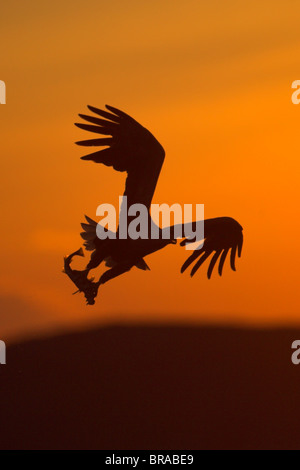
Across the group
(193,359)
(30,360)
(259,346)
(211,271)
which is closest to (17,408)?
(30,360)

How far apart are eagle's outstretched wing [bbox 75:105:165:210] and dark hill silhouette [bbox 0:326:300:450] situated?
31.1 metres

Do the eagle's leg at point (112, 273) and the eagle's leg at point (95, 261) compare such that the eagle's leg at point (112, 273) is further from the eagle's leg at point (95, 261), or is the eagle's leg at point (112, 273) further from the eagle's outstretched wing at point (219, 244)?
the eagle's outstretched wing at point (219, 244)

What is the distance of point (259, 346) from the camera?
6812 cm

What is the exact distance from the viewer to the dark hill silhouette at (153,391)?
54.6 metres

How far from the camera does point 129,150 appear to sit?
22.9m

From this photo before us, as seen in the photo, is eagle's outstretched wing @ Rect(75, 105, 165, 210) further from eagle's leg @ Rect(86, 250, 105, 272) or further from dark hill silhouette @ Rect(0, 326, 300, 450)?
dark hill silhouette @ Rect(0, 326, 300, 450)

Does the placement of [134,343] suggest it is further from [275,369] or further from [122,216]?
[122,216]

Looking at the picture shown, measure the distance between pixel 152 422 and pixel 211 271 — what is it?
3268 centimetres

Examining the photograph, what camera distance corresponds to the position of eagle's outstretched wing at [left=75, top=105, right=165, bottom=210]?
2278 cm

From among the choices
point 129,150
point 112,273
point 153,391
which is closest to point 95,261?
point 112,273

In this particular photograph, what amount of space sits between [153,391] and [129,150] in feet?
127

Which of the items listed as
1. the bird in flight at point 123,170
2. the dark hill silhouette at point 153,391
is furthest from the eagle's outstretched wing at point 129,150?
the dark hill silhouette at point 153,391

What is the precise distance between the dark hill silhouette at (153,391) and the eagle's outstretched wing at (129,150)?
102 feet

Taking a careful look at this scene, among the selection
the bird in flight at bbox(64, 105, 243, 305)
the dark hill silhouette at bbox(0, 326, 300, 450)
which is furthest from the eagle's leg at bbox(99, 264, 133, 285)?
the dark hill silhouette at bbox(0, 326, 300, 450)
